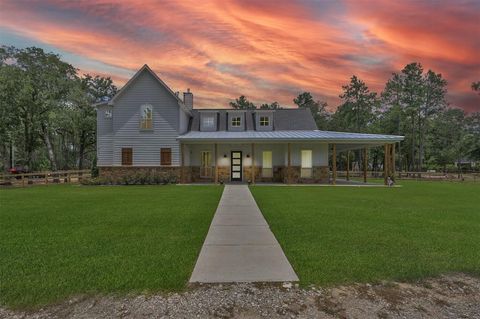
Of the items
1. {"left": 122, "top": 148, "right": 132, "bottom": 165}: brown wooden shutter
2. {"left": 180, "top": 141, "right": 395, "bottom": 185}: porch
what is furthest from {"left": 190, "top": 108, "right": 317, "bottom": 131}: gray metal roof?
{"left": 122, "top": 148, "right": 132, "bottom": 165}: brown wooden shutter

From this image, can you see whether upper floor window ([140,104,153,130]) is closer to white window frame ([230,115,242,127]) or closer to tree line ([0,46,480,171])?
white window frame ([230,115,242,127])

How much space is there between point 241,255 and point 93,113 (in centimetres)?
3095

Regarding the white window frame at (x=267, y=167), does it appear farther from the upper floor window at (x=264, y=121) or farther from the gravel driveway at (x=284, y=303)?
the gravel driveway at (x=284, y=303)

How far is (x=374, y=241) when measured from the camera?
19.4ft

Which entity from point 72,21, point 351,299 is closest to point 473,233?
point 351,299

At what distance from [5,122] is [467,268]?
3285cm

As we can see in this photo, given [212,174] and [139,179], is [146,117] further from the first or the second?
[212,174]

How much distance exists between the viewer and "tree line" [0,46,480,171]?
2809cm

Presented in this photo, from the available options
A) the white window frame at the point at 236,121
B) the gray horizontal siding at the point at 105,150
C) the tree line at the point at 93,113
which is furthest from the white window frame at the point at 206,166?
the tree line at the point at 93,113

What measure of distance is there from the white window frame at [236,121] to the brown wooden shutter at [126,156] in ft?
27.5

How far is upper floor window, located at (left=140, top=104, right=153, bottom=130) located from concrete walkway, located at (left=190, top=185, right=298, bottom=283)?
15.9 m

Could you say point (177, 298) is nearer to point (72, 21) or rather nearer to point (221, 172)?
point (72, 21)

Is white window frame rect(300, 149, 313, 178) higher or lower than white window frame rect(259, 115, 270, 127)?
lower

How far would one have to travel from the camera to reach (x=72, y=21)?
1184cm
